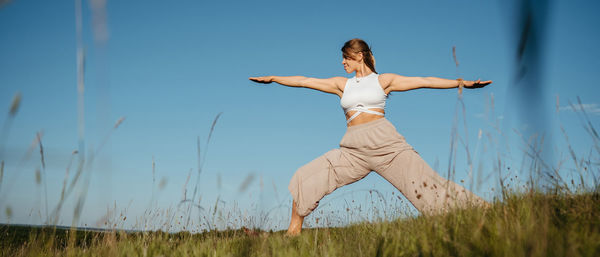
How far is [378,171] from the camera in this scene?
469cm

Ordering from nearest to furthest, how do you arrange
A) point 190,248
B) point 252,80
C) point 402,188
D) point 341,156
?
1. point 190,248
2. point 402,188
3. point 341,156
4. point 252,80

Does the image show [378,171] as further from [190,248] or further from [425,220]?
[190,248]

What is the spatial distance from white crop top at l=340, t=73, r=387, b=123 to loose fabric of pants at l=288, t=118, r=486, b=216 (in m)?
0.23

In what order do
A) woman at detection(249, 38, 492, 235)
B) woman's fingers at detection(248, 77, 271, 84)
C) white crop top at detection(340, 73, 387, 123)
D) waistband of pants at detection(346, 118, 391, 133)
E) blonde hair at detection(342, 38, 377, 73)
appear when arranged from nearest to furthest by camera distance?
woman at detection(249, 38, 492, 235) → waistband of pants at detection(346, 118, 391, 133) → white crop top at detection(340, 73, 387, 123) → blonde hair at detection(342, 38, 377, 73) → woman's fingers at detection(248, 77, 271, 84)

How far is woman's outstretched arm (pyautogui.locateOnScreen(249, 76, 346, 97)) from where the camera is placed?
17.3 ft

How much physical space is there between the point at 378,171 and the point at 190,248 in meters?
2.28

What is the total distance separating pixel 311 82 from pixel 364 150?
4.34ft

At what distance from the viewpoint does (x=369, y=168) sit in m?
4.76

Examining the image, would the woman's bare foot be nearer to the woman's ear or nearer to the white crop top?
the white crop top

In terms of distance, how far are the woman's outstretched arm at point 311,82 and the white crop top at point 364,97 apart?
31 cm

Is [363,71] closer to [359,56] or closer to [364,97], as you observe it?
[359,56]

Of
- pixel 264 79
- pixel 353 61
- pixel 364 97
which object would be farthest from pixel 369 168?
pixel 264 79

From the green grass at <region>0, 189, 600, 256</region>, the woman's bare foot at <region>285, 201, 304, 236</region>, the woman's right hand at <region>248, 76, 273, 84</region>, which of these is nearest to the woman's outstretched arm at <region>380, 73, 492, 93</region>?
the woman's right hand at <region>248, 76, 273, 84</region>

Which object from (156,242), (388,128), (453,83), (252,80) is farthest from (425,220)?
(252,80)
